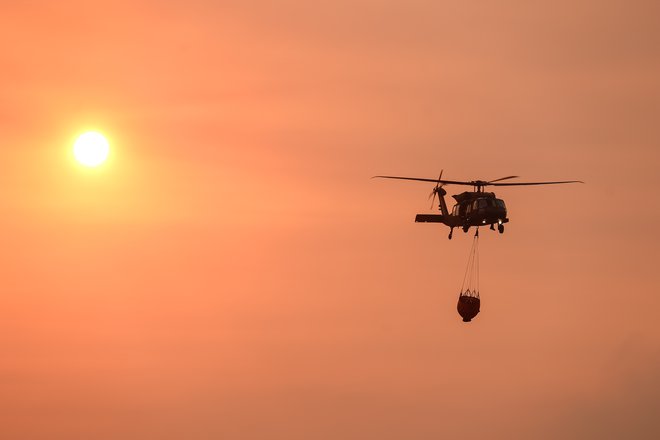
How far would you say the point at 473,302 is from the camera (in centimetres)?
11838

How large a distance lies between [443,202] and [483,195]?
625 inches

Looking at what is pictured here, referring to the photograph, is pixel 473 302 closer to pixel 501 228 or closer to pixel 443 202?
pixel 501 228

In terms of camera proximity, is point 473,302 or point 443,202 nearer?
point 473,302

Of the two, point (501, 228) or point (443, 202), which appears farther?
point (443, 202)

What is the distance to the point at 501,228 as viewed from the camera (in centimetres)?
11681

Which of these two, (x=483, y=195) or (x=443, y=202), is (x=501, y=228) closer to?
(x=483, y=195)

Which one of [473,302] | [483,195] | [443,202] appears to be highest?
[443,202]

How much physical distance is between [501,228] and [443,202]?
57.4 feet

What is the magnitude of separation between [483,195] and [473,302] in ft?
34.0

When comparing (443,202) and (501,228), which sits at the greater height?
(443,202)

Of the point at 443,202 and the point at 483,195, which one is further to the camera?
the point at 443,202

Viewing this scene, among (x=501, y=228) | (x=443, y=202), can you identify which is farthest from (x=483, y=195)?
(x=443, y=202)

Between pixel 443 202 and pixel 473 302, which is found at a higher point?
pixel 443 202
